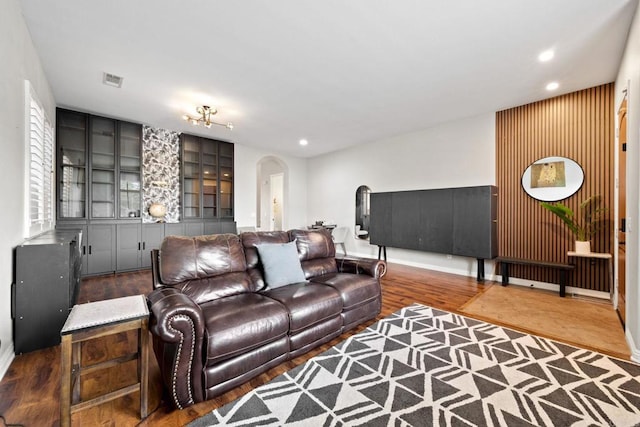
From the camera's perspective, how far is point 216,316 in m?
1.74

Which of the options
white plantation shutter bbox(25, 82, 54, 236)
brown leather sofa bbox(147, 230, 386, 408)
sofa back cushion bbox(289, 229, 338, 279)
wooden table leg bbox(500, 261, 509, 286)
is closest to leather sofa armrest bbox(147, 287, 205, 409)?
brown leather sofa bbox(147, 230, 386, 408)

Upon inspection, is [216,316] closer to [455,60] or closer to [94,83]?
[455,60]

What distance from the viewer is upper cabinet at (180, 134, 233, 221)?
5835 millimetres

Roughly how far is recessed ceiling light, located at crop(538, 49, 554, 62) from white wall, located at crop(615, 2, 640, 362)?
0.55 meters

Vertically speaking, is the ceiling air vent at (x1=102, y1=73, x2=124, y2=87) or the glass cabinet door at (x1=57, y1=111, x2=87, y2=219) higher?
the ceiling air vent at (x1=102, y1=73, x2=124, y2=87)

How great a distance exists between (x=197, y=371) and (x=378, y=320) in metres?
1.83

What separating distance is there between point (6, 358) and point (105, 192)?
3.66 meters

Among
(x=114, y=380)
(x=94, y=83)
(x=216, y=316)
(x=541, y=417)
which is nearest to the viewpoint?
(x=541, y=417)

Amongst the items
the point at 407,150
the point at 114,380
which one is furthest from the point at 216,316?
the point at 407,150

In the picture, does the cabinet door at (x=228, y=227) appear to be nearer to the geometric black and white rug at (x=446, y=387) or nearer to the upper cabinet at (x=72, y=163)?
the upper cabinet at (x=72, y=163)

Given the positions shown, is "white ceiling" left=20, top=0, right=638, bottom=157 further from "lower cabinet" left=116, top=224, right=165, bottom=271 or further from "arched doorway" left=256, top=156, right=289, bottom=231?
"arched doorway" left=256, top=156, right=289, bottom=231

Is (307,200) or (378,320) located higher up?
(307,200)

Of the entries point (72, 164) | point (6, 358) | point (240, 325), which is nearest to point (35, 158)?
point (6, 358)

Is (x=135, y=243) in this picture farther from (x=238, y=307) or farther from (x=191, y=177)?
(x=238, y=307)
